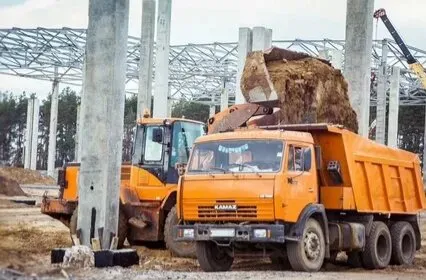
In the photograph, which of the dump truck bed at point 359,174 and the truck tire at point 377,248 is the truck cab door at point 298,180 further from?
the truck tire at point 377,248

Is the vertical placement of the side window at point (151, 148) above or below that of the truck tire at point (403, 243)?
above

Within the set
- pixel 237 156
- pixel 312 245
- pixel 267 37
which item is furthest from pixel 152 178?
pixel 267 37

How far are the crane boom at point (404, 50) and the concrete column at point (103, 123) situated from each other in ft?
91.9

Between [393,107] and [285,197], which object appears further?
[393,107]

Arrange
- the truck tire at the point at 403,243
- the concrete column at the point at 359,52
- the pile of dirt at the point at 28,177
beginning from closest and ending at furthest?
the truck tire at the point at 403,243
the concrete column at the point at 359,52
the pile of dirt at the point at 28,177

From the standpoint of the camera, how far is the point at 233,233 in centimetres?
1202

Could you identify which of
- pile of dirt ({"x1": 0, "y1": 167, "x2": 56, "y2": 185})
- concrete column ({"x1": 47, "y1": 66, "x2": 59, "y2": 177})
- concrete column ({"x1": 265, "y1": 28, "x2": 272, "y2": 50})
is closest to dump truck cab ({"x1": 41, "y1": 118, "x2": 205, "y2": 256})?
concrete column ({"x1": 265, "y1": 28, "x2": 272, "y2": 50})

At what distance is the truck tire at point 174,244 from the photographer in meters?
14.4

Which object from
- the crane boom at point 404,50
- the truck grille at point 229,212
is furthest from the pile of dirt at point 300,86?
the crane boom at point 404,50

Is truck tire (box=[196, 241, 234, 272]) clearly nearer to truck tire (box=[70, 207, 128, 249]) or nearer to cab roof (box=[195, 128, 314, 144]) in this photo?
cab roof (box=[195, 128, 314, 144])

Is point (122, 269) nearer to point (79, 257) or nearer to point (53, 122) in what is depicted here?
A: point (79, 257)

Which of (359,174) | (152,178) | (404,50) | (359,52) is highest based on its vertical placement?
(404,50)

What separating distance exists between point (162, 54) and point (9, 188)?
47.5 feet

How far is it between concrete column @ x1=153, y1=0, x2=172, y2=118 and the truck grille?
47.5 feet
